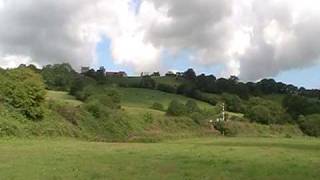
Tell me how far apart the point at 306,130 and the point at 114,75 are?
61049mm

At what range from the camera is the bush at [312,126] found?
5128 inches

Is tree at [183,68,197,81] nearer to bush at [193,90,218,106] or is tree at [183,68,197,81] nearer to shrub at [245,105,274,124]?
bush at [193,90,218,106]

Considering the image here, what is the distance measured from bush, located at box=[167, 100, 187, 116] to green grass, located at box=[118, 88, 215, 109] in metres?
9.60

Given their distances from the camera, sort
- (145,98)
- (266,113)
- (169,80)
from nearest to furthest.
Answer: (266,113) < (145,98) < (169,80)

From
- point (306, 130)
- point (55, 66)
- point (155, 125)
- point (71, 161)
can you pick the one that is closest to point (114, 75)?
point (55, 66)

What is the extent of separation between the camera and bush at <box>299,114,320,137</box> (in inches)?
5128

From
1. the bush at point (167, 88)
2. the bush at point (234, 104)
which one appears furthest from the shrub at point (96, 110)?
the bush at point (167, 88)

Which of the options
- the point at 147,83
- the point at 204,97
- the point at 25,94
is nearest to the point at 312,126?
the point at 204,97

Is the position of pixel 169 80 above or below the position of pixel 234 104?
above

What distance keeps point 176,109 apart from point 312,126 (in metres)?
35.4

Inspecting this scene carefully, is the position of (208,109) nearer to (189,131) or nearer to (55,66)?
(189,131)

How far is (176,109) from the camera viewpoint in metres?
117

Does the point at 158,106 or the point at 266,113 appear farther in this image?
the point at 266,113

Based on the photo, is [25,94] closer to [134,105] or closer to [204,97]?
[134,105]
